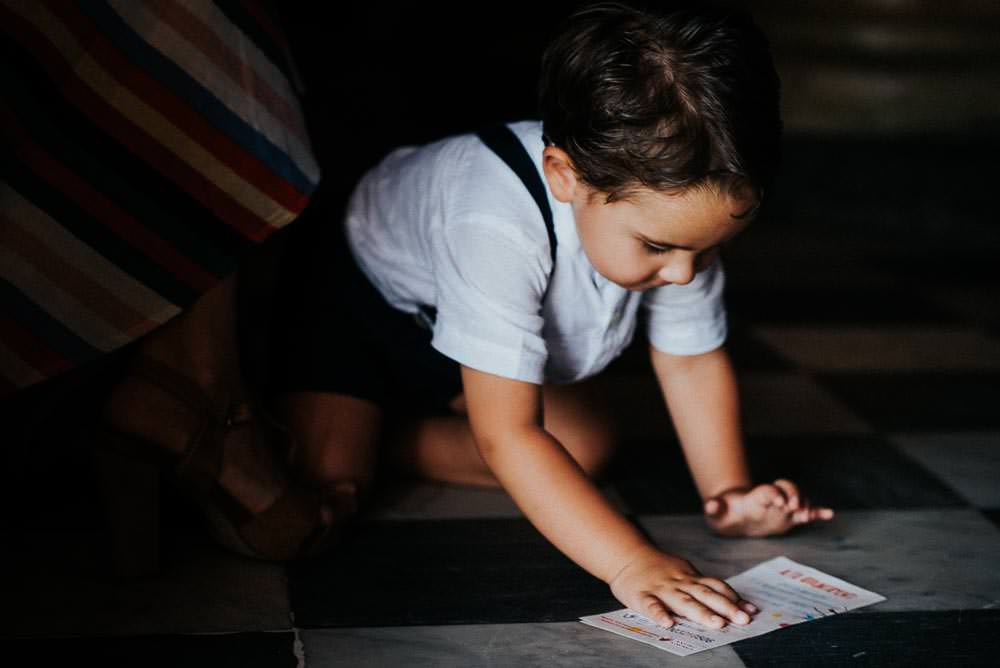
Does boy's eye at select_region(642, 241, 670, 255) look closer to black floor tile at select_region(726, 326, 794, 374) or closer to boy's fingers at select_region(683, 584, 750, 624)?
boy's fingers at select_region(683, 584, 750, 624)

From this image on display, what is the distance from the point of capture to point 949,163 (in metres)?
3.14

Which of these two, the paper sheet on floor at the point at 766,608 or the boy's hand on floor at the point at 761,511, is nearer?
the paper sheet on floor at the point at 766,608

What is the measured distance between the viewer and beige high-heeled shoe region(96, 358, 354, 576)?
1016 millimetres

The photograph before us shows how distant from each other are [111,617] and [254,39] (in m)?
0.48

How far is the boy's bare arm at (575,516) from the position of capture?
0.94 metres

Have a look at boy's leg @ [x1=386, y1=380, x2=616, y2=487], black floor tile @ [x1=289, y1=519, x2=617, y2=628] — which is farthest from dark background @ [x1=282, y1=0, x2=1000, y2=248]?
black floor tile @ [x1=289, y1=519, x2=617, y2=628]

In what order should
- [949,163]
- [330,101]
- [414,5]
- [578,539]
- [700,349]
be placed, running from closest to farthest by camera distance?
1. [578,539]
2. [700,349]
3. [330,101]
4. [414,5]
5. [949,163]

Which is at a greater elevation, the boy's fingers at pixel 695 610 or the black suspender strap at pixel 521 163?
the black suspender strap at pixel 521 163

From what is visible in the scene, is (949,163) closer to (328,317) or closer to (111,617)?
(328,317)

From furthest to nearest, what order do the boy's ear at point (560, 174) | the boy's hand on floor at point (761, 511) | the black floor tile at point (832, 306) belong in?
the black floor tile at point (832, 306) < the boy's hand on floor at point (761, 511) < the boy's ear at point (560, 174)

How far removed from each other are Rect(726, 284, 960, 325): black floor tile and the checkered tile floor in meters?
0.37

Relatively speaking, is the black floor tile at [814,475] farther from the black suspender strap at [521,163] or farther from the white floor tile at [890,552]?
the black suspender strap at [521,163]

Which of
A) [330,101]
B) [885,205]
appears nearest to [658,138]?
[330,101]

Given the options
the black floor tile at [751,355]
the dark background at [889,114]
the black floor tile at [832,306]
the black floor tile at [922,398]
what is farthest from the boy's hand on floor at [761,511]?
the dark background at [889,114]
